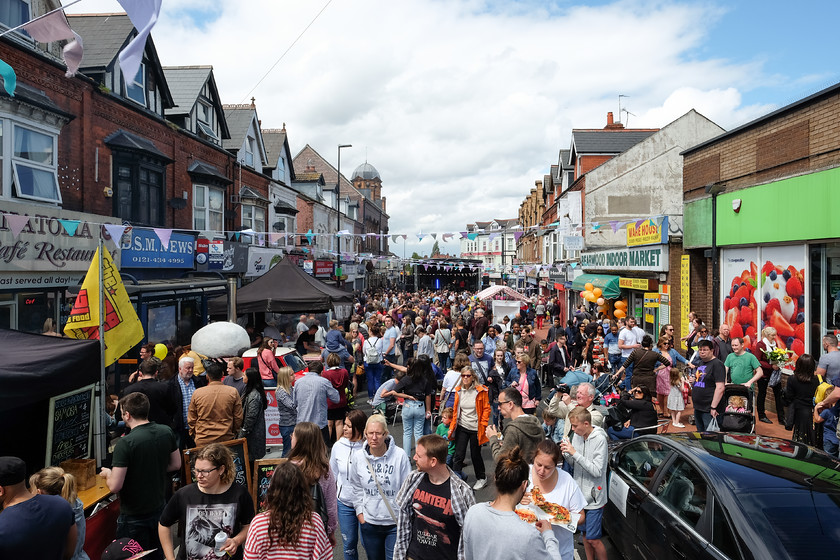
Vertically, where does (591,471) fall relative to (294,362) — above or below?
below

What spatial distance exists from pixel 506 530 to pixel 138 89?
16.6 m

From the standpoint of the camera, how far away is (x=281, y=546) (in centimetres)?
329

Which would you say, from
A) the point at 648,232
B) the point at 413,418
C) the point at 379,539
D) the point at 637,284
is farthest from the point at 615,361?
the point at 379,539

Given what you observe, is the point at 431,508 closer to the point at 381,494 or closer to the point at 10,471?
the point at 381,494

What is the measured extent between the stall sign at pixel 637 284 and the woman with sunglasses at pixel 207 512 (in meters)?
16.7

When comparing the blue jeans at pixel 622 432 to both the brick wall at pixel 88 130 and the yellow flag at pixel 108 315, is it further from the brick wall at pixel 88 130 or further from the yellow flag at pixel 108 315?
the brick wall at pixel 88 130

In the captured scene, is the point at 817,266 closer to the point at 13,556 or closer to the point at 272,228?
the point at 13,556

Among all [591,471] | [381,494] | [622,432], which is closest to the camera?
[381,494]

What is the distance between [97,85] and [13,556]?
1327 centimetres

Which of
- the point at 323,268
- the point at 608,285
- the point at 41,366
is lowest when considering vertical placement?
the point at 41,366

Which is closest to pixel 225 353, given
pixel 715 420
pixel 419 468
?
pixel 419 468

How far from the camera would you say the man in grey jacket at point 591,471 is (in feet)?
15.9

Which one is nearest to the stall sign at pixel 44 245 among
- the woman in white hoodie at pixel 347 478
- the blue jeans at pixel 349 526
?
the woman in white hoodie at pixel 347 478

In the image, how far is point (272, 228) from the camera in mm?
26203
